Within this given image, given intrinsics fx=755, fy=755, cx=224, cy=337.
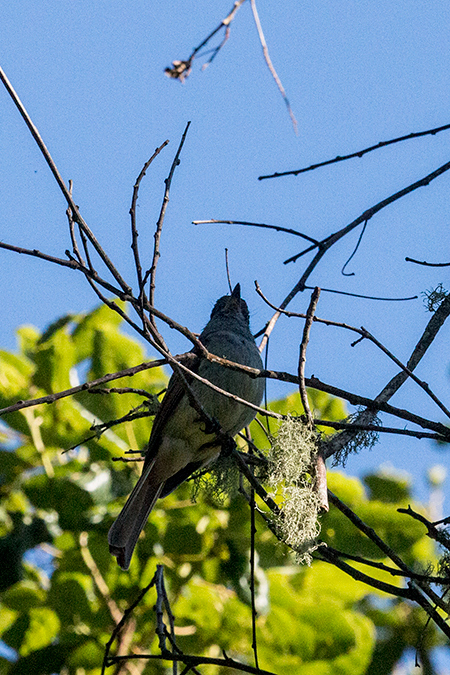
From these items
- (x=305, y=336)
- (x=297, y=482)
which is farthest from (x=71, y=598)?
(x=305, y=336)

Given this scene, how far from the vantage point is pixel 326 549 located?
2938mm

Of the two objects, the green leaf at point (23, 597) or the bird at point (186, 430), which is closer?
the bird at point (186, 430)

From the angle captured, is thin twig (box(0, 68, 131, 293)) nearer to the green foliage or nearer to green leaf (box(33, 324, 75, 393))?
the green foliage

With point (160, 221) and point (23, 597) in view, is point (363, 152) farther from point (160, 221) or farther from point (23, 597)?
point (23, 597)

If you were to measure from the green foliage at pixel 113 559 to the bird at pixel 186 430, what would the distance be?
0.43 metres

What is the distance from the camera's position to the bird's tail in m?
3.91

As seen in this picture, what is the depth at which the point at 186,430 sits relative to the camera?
13.8ft

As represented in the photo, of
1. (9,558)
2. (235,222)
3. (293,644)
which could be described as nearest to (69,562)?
(9,558)

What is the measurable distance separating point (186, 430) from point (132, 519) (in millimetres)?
559

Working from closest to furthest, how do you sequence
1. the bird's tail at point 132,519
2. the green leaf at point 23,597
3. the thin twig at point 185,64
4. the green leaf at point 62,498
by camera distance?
1. the thin twig at point 185,64
2. the bird's tail at point 132,519
3. the green leaf at point 62,498
4. the green leaf at point 23,597

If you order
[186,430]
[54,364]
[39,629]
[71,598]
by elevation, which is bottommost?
[39,629]

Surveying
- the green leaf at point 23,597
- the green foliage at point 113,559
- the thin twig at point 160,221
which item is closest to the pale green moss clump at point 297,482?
the thin twig at point 160,221

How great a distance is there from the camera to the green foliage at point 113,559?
471 cm

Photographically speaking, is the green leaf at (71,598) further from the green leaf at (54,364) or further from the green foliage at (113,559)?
the green leaf at (54,364)
